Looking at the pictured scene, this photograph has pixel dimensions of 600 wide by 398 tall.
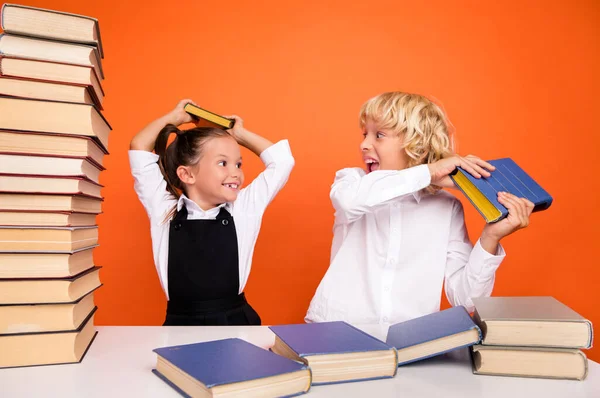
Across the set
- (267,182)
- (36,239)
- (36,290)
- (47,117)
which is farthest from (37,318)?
(267,182)

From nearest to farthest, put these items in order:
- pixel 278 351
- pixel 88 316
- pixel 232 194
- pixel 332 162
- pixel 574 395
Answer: pixel 574 395, pixel 278 351, pixel 88 316, pixel 232 194, pixel 332 162

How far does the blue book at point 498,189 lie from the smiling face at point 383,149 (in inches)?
17.5

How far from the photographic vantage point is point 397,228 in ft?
6.25

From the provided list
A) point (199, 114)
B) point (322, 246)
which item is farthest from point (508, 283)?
point (199, 114)

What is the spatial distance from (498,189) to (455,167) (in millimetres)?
199

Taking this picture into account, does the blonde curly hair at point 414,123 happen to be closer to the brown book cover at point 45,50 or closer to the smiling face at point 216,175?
the smiling face at point 216,175

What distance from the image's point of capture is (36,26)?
112 centimetres

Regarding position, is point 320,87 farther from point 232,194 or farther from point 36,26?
point 36,26

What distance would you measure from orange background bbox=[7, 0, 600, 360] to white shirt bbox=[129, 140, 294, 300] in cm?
75

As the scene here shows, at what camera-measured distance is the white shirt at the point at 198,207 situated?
210 cm

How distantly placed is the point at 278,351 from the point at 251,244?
1.11 metres

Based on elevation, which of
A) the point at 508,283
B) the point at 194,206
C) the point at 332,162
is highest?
the point at 332,162

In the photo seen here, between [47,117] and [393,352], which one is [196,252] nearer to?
[47,117]

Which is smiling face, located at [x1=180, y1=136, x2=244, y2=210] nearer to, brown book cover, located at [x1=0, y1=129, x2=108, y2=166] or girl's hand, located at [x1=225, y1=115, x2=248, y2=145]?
girl's hand, located at [x1=225, y1=115, x2=248, y2=145]
